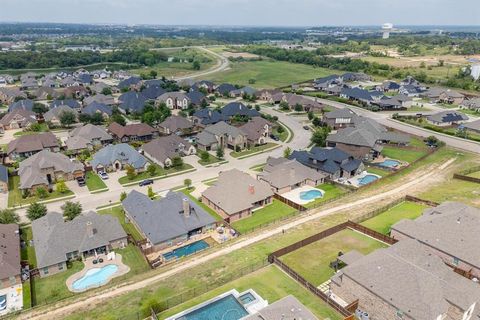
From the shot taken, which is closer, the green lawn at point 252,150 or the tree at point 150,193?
the tree at point 150,193

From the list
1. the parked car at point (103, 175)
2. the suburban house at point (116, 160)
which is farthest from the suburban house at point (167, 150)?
the parked car at point (103, 175)

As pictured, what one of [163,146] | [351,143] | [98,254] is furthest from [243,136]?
[98,254]

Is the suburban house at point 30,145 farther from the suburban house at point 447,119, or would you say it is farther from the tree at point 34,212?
the suburban house at point 447,119

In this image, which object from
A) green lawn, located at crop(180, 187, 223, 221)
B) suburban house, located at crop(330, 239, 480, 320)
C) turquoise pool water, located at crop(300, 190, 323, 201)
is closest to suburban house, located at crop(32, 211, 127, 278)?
green lawn, located at crop(180, 187, 223, 221)

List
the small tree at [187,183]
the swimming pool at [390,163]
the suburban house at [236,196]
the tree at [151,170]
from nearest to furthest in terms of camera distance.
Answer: the suburban house at [236,196] < the small tree at [187,183] < the tree at [151,170] < the swimming pool at [390,163]

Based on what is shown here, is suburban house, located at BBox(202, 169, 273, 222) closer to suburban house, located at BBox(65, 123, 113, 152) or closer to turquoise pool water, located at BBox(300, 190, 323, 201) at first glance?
turquoise pool water, located at BBox(300, 190, 323, 201)

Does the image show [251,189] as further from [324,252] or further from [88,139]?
[88,139]

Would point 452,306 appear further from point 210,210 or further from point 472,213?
point 210,210
